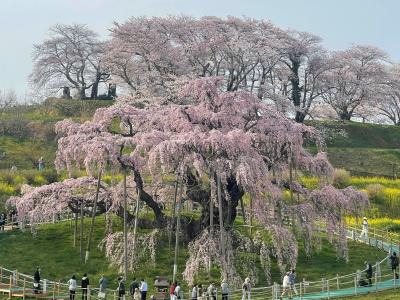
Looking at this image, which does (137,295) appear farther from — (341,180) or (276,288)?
(341,180)

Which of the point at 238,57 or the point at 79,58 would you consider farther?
the point at 79,58

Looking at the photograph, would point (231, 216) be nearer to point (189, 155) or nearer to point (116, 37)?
point (189, 155)

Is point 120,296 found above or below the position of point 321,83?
below

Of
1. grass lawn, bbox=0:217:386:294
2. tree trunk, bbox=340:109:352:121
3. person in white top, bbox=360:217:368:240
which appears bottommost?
grass lawn, bbox=0:217:386:294

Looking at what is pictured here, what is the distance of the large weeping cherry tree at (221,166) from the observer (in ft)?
118

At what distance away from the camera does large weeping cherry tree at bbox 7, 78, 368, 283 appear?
35875mm

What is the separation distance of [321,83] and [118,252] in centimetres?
5512

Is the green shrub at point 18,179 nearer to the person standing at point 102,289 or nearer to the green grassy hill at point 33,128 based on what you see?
the green grassy hill at point 33,128

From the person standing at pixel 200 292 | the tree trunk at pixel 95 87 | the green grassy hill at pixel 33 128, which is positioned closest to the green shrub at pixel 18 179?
the green grassy hill at pixel 33 128

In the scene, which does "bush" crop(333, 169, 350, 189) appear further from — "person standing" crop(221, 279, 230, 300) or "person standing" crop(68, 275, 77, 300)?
"person standing" crop(68, 275, 77, 300)

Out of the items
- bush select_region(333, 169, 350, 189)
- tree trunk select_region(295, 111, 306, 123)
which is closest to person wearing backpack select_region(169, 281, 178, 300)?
bush select_region(333, 169, 350, 189)

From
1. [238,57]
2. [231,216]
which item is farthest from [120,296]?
[238,57]

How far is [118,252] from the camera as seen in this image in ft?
126

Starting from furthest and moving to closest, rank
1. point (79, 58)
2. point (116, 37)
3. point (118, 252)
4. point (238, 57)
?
point (79, 58) < point (116, 37) < point (238, 57) < point (118, 252)
